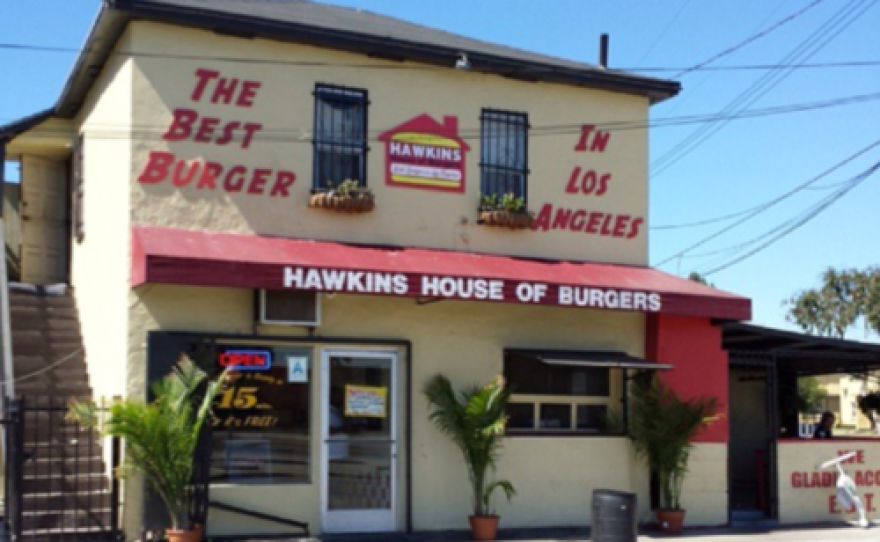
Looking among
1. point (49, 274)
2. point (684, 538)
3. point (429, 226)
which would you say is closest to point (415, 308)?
point (429, 226)

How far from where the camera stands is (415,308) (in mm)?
14070

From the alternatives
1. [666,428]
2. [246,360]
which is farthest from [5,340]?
[666,428]

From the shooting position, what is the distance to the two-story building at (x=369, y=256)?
12.9 meters

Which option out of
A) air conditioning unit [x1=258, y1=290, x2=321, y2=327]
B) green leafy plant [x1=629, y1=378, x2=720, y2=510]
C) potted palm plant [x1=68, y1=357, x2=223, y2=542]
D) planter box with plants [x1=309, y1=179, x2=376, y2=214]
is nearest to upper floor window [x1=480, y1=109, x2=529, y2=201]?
planter box with plants [x1=309, y1=179, x2=376, y2=214]

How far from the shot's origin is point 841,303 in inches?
2094

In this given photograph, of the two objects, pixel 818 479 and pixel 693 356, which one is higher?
pixel 693 356

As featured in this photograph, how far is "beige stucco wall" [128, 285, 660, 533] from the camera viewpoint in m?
12.8

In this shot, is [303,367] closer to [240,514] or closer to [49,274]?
[240,514]

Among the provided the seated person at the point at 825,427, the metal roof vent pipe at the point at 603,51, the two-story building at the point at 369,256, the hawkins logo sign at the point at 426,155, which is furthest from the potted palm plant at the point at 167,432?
the seated person at the point at 825,427

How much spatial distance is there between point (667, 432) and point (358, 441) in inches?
160

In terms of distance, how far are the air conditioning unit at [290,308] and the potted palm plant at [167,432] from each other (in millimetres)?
1185

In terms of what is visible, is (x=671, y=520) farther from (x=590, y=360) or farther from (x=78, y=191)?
(x=78, y=191)

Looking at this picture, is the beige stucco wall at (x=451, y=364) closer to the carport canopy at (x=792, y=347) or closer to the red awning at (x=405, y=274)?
the red awning at (x=405, y=274)

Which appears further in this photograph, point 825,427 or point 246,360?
point 825,427
